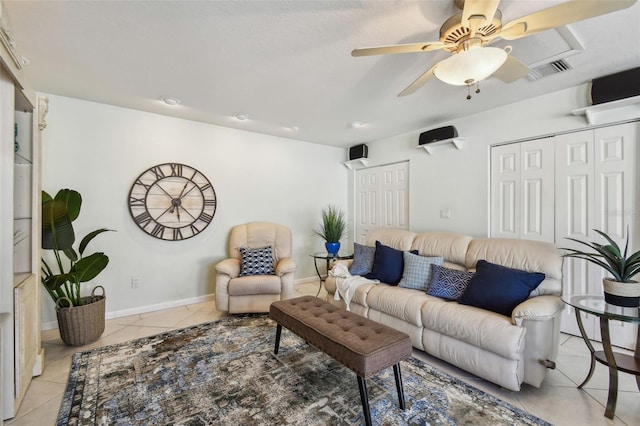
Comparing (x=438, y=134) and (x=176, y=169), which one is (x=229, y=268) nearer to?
(x=176, y=169)

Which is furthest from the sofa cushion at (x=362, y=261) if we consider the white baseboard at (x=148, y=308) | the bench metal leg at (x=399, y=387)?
the white baseboard at (x=148, y=308)

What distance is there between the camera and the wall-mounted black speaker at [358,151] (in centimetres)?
480

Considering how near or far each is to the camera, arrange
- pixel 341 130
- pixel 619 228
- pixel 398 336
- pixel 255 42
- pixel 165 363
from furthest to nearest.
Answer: pixel 341 130 < pixel 619 228 < pixel 165 363 < pixel 255 42 < pixel 398 336

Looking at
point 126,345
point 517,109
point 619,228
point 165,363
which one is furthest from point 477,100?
point 126,345

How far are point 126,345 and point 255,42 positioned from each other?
9.11 ft

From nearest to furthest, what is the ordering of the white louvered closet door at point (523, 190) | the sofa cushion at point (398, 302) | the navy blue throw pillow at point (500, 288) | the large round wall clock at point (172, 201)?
the navy blue throw pillow at point (500, 288)
the sofa cushion at point (398, 302)
the white louvered closet door at point (523, 190)
the large round wall clock at point (172, 201)

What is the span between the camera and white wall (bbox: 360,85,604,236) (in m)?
2.79

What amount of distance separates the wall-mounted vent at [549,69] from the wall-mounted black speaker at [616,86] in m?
0.40

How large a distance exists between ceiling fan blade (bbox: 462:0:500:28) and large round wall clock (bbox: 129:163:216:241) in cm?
336

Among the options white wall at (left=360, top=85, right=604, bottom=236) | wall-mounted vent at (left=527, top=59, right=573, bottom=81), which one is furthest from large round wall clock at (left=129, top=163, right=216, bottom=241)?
wall-mounted vent at (left=527, top=59, right=573, bottom=81)

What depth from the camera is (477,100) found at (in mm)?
2998

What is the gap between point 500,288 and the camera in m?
2.13

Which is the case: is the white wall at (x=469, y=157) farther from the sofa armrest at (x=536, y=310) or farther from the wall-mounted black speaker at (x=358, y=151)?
the sofa armrest at (x=536, y=310)

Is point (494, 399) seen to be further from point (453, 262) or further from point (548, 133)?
point (548, 133)
